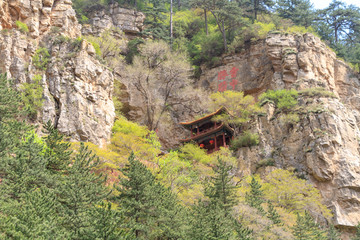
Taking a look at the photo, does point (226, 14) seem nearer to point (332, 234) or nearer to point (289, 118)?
point (289, 118)

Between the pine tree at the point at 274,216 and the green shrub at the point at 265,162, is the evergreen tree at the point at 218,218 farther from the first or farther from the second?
the green shrub at the point at 265,162

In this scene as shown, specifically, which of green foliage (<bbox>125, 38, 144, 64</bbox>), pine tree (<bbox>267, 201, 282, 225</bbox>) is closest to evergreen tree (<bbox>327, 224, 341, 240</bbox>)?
pine tree (<bbox>267, 201, 282, 225</bbox>)

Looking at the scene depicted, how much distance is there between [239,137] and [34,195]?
23.5 metres

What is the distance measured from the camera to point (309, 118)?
3459 centimetres

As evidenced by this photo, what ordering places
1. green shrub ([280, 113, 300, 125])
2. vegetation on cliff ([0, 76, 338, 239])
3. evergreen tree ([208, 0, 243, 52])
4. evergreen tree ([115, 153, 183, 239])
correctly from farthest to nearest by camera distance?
evergreen tree ([208, 0, 243, 52]), green shrub ([280, 113, 300, 125]), evergreen tree ([115, 153, 183, 239]), vegetation on cliff ([0, 76, 338, 239])

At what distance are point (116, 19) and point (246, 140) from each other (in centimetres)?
2603

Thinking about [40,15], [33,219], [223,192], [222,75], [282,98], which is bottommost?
[223,192]

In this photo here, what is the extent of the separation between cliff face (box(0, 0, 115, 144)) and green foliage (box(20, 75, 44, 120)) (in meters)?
0.38

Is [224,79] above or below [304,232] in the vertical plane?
above

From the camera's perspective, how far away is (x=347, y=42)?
180ft

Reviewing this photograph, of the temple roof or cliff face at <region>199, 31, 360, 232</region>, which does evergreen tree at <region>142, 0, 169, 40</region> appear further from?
the temple roof

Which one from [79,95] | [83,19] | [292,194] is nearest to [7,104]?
[79,95]

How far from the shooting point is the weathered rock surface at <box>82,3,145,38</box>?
1937 inches

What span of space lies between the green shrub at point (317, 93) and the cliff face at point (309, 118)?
0.18m
